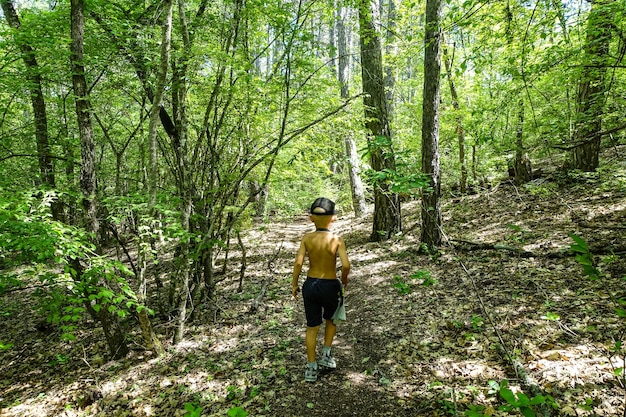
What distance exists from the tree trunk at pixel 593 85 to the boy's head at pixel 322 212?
3.26 metres

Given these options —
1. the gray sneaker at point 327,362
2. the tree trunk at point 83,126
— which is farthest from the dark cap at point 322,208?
the tree trunk at point 83,126

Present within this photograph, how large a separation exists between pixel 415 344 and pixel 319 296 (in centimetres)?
156

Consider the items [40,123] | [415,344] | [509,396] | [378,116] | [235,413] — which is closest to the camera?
[509,396]

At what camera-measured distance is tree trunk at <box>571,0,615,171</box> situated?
4.87 metres

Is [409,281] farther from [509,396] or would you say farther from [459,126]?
[459,126]

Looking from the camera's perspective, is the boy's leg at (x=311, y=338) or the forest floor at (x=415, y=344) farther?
the boy's leg at (x=311, y=338)

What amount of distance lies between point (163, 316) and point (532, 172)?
405 inches

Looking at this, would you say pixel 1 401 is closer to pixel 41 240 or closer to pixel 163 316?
pixel 163 316

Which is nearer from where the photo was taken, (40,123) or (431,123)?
(431,123)

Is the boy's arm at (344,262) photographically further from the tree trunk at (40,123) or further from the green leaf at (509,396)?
the tree trunk at (40,123)

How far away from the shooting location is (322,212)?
3.87 metres

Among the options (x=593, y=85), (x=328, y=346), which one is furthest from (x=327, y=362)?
(x=593, y=85)

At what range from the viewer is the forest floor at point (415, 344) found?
3.35 m

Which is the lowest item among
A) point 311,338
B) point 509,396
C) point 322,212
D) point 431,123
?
point 311,338
